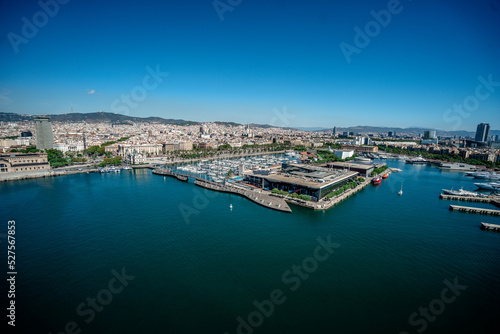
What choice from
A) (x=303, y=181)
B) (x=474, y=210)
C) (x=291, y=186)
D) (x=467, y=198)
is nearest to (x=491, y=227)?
(x=474, y=210)

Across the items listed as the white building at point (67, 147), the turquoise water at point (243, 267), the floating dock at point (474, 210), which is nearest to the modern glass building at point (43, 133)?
the white building at point (67, 147)

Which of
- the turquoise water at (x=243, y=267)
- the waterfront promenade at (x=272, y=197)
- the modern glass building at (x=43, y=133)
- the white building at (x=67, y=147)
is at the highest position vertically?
the modern glass building at (x=43, y=133)

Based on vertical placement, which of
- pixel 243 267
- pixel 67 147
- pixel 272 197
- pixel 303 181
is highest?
pixel 67 147

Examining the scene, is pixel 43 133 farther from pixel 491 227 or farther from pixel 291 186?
pixel 491 227

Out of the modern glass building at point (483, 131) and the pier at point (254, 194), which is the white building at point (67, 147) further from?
the modern glass building at point (483, 131)

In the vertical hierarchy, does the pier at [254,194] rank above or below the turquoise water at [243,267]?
above

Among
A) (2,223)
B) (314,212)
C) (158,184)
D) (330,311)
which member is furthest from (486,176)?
(2,223)

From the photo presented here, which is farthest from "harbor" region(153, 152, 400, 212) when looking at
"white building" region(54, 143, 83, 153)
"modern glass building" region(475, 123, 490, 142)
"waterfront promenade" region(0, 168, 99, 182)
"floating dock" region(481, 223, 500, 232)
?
"modern glass building" region(475, 123, 490, 142)
